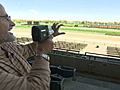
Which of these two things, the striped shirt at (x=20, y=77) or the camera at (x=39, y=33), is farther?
the camera at (x=39, y=33)

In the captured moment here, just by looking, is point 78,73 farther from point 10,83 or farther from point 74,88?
point 10,83

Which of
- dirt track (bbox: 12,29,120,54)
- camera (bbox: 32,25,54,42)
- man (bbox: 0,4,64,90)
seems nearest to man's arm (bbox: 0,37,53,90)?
man (bbox: 0,4,64,90)

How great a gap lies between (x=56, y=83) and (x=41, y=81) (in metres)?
1.95

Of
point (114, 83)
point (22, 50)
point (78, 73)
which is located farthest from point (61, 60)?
point (22, 50)

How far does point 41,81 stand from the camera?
2.08 ft

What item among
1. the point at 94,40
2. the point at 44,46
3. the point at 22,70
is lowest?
the point at 94,40

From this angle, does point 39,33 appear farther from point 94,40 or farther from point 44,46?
point 94,40

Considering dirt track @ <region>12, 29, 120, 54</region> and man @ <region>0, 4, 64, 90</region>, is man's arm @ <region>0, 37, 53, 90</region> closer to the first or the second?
man @ <region>0, 4, 64, 90</region>

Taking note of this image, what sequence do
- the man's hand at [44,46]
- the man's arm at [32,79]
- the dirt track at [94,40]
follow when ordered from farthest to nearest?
1. the dirt track at [94,40]
2. the man's hand at [44,46]
3. the man's arm at [32,79]

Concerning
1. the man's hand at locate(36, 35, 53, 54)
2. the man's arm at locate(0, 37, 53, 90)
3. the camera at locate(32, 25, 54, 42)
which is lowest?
the man's arm at locate(0, 37, 53, 90)

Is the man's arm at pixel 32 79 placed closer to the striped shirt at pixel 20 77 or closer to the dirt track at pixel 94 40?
the striped shirt at pixel 20 77

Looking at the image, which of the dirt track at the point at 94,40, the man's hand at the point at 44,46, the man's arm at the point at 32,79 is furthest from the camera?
the dirt track at the point at 94,40

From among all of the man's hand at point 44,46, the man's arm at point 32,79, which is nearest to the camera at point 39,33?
the man's hand at point 44,46

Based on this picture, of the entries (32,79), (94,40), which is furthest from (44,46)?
(94,40)
